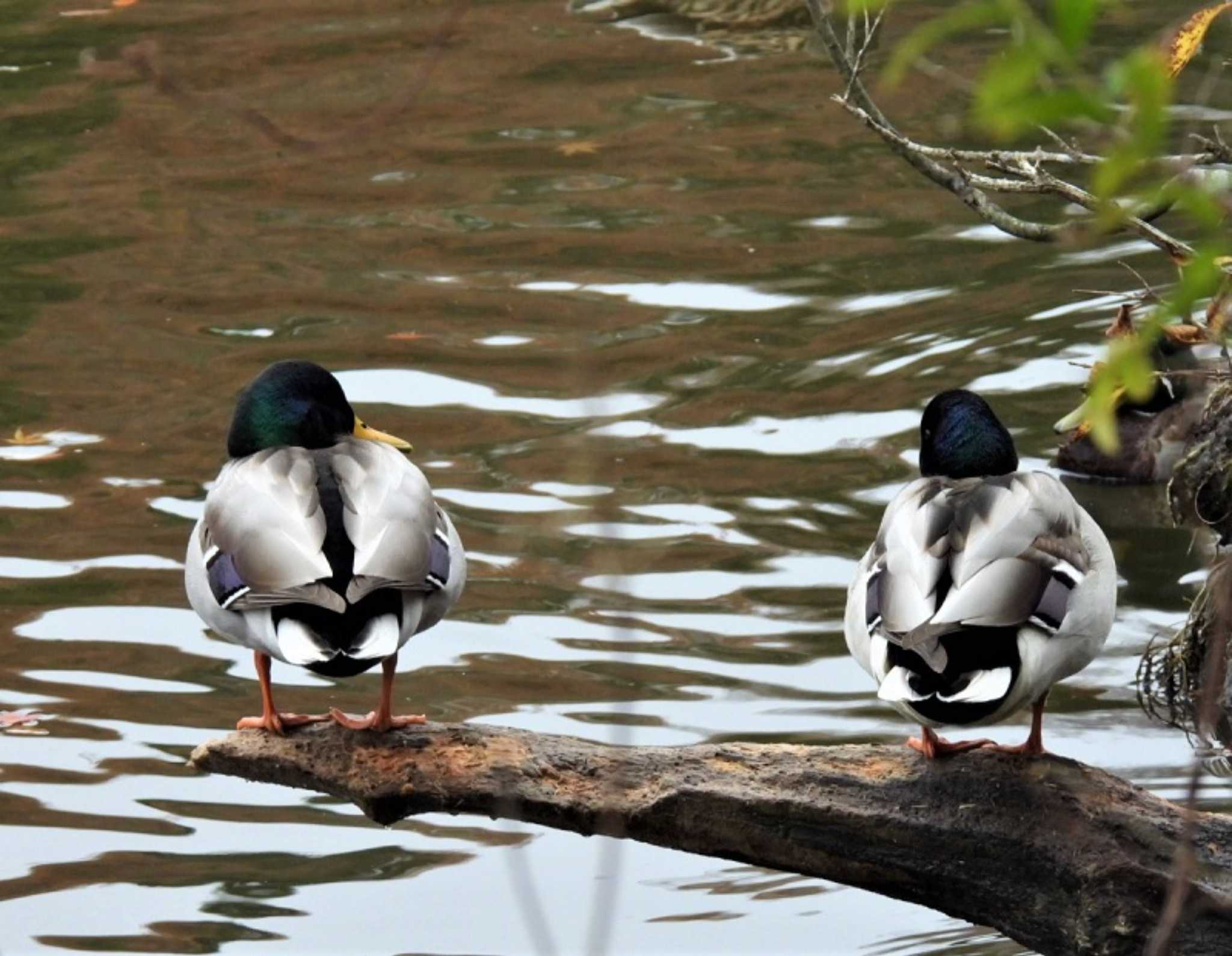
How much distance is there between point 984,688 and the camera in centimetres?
350

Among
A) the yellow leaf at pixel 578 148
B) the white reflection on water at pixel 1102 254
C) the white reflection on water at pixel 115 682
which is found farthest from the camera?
the yellow leaf at pixel 578 148

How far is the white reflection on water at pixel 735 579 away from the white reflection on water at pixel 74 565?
144cm

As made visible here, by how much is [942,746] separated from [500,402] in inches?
189

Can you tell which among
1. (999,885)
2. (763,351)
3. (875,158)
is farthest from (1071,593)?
(875,158)

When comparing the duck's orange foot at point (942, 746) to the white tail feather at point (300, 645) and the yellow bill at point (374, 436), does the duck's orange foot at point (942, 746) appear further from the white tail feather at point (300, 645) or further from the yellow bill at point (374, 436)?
the yellow bill at point (374, 436)

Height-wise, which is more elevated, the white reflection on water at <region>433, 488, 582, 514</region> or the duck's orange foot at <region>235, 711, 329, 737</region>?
Result: the duck's orange foot at <region>235, 711, 329, 737</region>

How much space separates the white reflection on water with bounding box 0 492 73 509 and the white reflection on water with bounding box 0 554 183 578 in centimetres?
48

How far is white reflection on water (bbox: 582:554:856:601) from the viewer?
23.0 feet

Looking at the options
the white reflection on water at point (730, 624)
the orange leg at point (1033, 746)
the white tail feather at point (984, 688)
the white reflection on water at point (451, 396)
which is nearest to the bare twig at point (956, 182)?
the orange leg at point (1033, 746)

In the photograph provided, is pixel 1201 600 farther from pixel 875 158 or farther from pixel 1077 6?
pixel 875 158

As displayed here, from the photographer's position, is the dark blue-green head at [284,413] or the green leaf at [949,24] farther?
the dark blue-green head at [284,413]

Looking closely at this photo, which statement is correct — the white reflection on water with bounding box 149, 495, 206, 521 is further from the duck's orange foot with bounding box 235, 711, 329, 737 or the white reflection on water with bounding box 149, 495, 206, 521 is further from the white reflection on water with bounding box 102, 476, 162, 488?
the duck's orange foot with bounding box 235, 711, 329, 737

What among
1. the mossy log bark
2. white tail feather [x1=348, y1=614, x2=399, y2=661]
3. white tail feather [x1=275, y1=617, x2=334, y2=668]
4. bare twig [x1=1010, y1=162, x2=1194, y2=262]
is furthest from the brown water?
bare twig [x1=1010, y1=162, x2=1194, y2=262]

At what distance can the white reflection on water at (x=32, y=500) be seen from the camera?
7.93 meters
